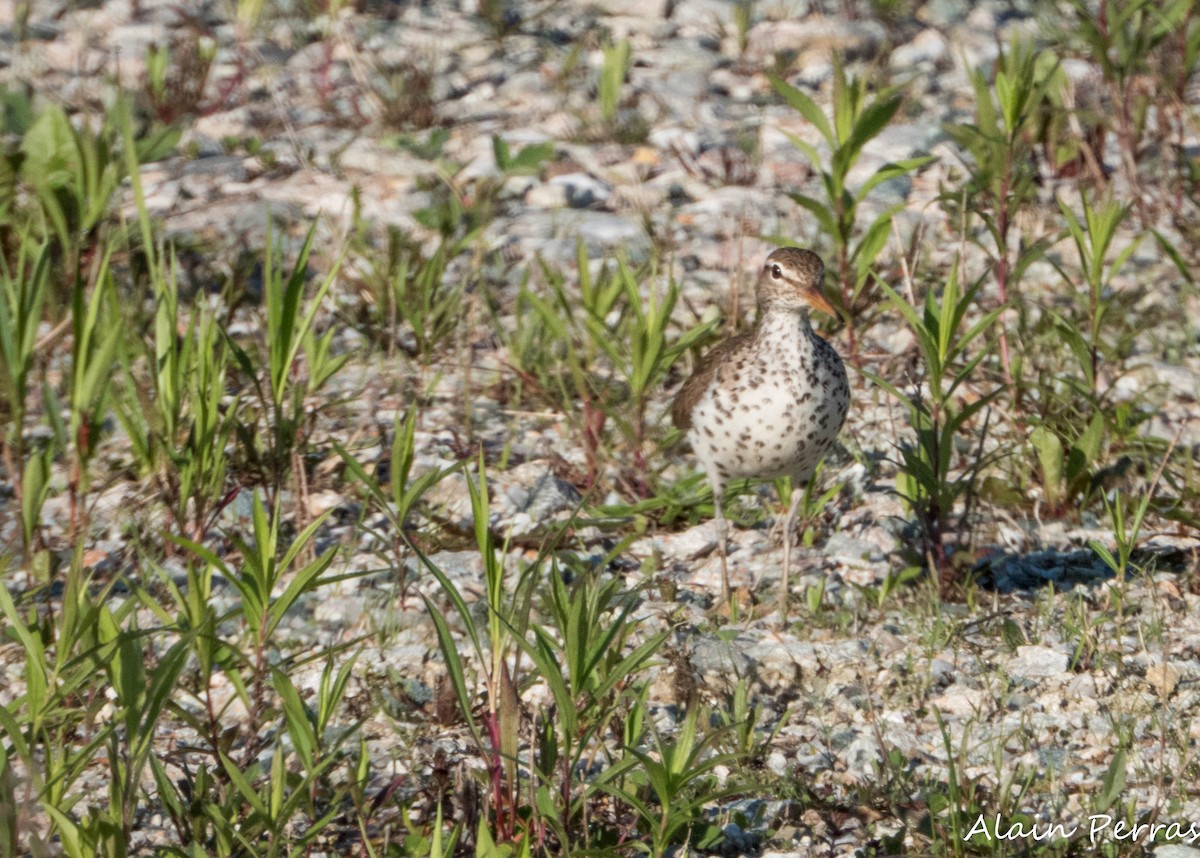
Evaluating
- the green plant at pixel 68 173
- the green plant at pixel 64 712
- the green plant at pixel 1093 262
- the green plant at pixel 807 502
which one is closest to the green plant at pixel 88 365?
the green plant at pixel 64 712

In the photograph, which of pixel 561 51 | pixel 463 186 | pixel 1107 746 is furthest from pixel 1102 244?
pixel 561 51

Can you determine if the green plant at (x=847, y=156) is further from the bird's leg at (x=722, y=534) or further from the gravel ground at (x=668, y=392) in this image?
the bird's leg at (x=722, y=534)

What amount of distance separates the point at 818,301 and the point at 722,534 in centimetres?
92

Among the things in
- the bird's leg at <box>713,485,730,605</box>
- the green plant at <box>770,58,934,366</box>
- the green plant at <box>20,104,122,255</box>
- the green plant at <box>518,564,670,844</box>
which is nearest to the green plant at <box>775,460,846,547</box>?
the bird's leg at <box>713,485,730,605</box>

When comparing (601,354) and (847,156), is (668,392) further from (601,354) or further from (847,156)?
(847,156)

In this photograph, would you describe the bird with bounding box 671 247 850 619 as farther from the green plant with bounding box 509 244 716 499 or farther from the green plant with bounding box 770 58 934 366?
the green plant with bounding box 770 58 934 366

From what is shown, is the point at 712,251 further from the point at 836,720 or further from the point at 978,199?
the point at 836,720

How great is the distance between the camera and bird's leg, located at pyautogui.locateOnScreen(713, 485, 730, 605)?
5.30 metres

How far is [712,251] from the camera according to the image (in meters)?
7.96

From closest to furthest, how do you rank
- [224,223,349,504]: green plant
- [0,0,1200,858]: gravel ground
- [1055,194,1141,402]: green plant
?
[0,0,1200,858]: gravel ground < [224,223,349,504]: green plant < [1055,194,1141,402]: green plant

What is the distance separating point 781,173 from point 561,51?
2.37 metres

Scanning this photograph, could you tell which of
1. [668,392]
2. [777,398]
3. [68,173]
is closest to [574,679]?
[777,398]
